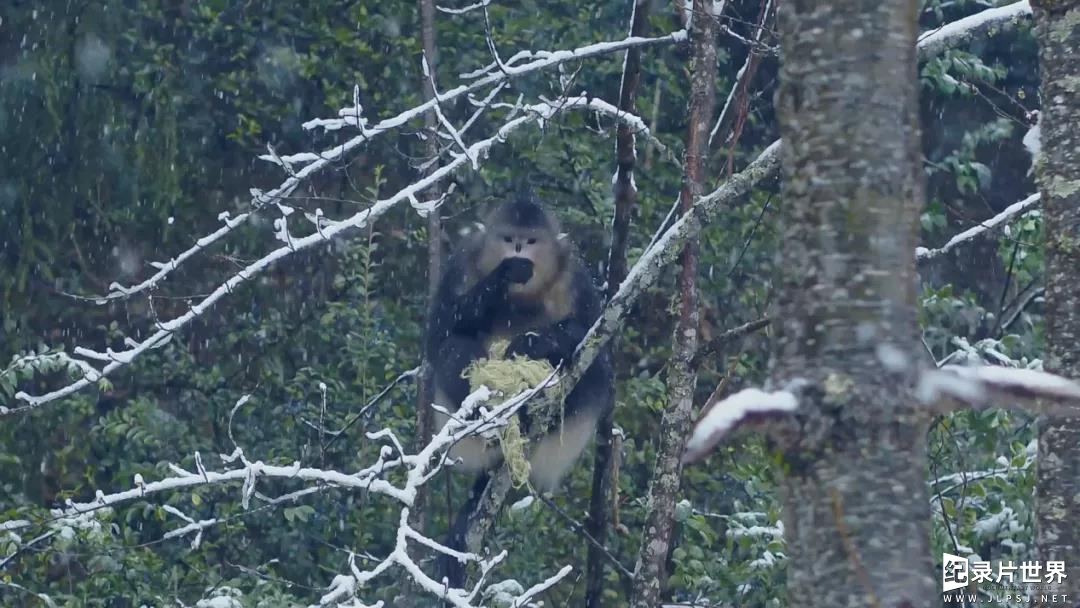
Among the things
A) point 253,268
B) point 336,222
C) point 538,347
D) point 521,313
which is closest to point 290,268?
point 521,313

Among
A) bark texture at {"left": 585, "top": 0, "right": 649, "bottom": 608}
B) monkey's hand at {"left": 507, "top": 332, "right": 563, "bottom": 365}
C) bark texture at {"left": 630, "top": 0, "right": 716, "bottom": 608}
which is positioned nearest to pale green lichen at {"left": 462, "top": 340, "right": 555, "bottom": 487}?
monkey's hand at {"left": 507, "top": 332, "right": 563, "bottom": 365}

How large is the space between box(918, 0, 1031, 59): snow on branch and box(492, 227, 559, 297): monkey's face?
6.08ft

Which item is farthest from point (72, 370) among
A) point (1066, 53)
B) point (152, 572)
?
point (1066, 53)

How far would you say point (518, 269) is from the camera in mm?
4637

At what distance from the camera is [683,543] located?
469 centimetres

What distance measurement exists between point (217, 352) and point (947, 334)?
9.56 ft

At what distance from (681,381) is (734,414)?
7.17ft

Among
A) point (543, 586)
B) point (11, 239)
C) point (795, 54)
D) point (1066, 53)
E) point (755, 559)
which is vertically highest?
point (795, 54)

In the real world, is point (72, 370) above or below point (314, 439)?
above

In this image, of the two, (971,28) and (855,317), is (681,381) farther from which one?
(855,317)

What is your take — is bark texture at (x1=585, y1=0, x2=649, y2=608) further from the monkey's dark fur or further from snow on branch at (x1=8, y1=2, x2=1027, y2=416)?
snow on branch at (x1=8, y1=2, x2=1027, y2=416)

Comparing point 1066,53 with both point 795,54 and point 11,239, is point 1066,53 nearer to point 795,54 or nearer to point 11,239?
point 795,54

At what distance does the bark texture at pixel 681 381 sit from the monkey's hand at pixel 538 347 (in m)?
0.87

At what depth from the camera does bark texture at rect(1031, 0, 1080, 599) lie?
2.45 metres
